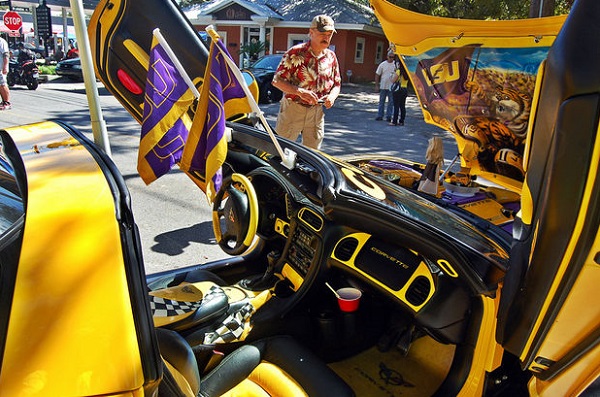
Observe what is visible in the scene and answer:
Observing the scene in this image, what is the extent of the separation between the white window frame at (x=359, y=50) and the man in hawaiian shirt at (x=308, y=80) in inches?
833

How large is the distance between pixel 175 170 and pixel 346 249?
16.4 feet

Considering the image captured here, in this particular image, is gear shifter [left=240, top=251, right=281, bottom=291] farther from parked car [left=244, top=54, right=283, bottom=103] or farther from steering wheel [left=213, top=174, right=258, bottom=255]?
parked car [left=244, top=54, right=283, bottom=103]

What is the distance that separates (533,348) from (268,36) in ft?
87.7

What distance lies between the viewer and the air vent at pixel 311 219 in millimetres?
2404

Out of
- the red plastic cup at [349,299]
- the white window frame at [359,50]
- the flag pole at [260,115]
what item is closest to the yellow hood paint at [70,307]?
the flag pole at [260,115]

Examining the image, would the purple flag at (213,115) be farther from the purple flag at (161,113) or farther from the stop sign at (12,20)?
the stop sign at (12,20)

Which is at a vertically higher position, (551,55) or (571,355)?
(551,55)

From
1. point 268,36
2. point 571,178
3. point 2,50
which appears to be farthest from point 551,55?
point 268,36

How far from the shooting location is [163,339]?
138 cm

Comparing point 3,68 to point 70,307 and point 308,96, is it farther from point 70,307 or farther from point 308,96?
point 70,307

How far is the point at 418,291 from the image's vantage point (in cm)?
201

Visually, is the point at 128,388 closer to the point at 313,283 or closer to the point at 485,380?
the point at 485,380

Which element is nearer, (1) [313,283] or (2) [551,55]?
(2) [551,55]

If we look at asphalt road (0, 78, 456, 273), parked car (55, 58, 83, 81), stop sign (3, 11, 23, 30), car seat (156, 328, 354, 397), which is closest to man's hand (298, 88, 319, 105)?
asphalt road (0, 78, 456, 273)
